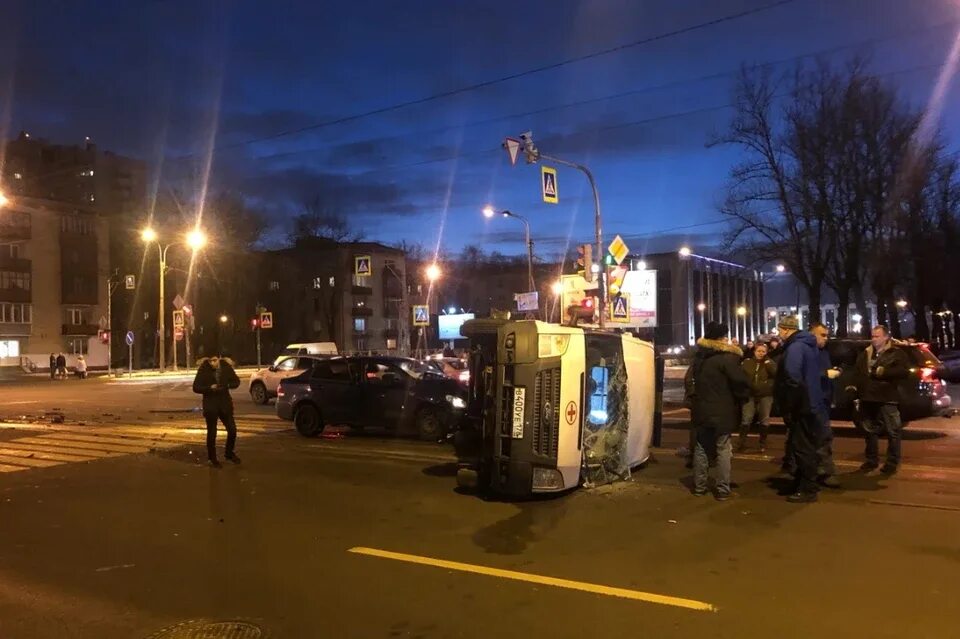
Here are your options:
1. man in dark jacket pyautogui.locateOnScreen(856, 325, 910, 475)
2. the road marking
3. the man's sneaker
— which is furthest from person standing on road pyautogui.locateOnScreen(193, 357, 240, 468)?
man in dark jacket pyautogui.locateOnScreen(856, 325, 910, 475)

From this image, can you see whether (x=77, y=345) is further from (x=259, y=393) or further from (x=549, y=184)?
(x=549, y=184)

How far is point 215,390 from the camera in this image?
34.7 ft

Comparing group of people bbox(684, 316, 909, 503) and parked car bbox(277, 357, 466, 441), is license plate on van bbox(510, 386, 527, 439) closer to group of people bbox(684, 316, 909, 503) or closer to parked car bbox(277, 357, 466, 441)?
group of people bbox(684, 316, 909, 503)

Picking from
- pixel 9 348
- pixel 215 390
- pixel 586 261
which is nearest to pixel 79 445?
pixel 215 390

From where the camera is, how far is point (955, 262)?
131 ft

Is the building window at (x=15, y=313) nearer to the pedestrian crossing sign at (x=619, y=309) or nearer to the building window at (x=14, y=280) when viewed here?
the building window at (x=14, y=280)

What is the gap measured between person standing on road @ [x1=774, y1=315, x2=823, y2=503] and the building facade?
62.5 meters

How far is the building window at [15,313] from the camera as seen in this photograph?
6241 cm

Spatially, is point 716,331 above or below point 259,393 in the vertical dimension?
above

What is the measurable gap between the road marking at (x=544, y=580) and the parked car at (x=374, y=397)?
22.6ft

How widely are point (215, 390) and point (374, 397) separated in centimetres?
370

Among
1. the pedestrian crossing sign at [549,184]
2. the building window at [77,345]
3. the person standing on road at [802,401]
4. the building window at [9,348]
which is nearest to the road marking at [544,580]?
the person standing on road at [802,401]

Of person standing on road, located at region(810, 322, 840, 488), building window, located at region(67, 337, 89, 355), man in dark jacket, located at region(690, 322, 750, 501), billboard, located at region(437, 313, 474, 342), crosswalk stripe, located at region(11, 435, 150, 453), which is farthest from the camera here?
billboard, located at region(437, 313, 474, 342)

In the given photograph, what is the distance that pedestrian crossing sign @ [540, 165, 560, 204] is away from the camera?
67.2 feet
